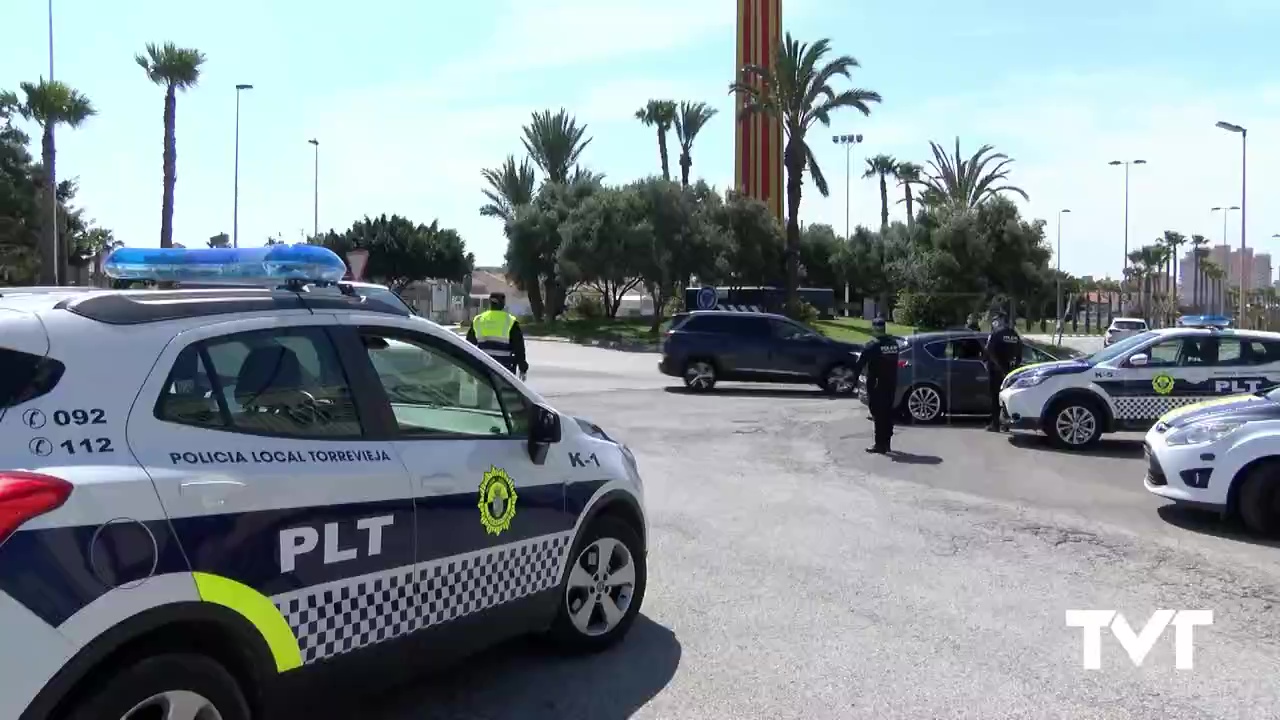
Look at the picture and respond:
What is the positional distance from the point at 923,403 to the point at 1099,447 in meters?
3.36

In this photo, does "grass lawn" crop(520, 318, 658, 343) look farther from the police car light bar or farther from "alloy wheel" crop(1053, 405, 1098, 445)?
"alloy wheel" crop(1053, 405, 1098, 445)

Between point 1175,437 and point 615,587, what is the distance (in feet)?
18.8

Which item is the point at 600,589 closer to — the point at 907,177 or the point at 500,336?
the point at 500,336

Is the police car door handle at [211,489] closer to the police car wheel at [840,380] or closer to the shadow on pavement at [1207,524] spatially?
the shadow on pavement at [1207,524]

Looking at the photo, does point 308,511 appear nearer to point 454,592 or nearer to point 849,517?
point 454,592

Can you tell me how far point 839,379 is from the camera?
23.7 m

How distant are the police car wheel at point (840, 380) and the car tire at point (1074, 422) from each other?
9.17 meters

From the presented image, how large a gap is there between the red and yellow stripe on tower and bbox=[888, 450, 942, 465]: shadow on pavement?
5639 cm

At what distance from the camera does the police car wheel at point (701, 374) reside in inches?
944

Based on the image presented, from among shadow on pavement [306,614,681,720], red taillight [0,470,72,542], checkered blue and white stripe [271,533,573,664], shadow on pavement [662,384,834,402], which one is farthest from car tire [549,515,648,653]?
shadow on pavement [662,384,834,402]

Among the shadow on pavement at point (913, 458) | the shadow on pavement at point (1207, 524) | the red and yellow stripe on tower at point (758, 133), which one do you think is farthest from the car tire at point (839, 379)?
the red and yellow stripe on tower at point (758, 133)

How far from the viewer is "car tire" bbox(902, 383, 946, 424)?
17656 mm

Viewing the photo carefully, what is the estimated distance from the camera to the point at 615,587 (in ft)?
18.8

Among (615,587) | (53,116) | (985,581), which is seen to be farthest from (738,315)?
(53,116)
